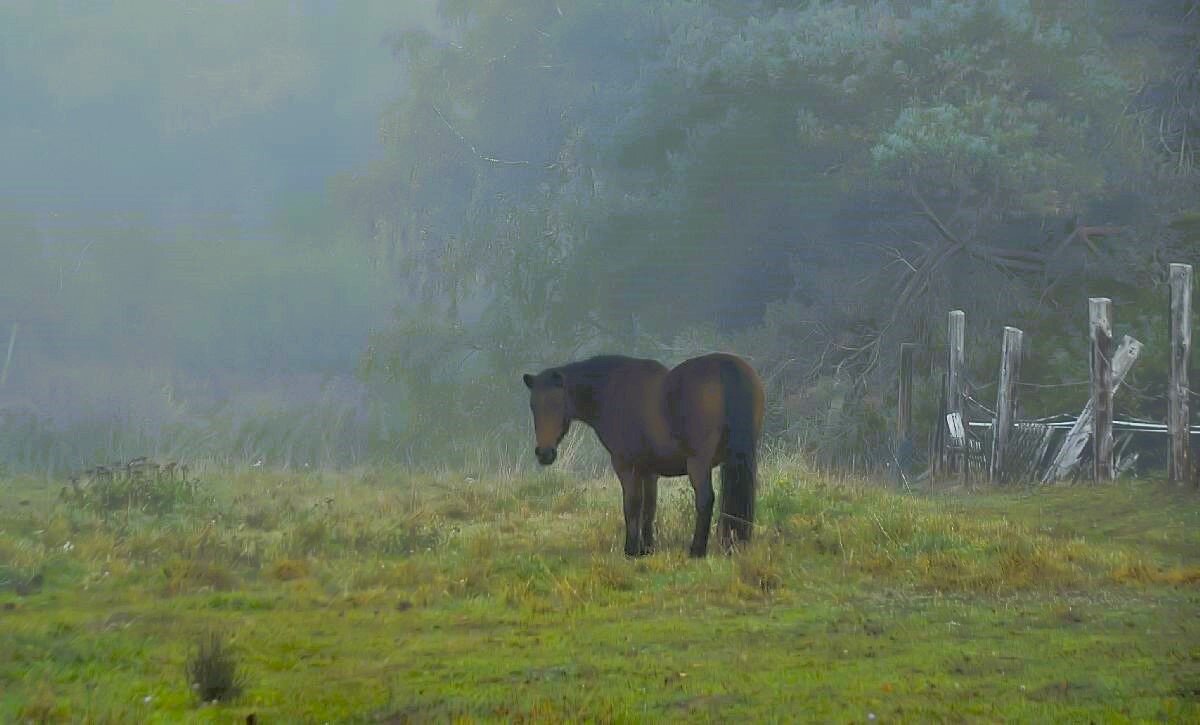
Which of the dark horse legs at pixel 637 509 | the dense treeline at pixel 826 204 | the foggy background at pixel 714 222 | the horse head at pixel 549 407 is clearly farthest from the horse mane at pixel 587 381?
the dense treeline at pixel 826 204

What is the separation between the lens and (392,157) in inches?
1310

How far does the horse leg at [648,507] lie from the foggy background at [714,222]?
33.7ft

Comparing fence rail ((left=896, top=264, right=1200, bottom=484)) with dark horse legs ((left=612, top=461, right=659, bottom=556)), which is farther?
fence rail ((left=896, top=264, right=1200, bottom=484))

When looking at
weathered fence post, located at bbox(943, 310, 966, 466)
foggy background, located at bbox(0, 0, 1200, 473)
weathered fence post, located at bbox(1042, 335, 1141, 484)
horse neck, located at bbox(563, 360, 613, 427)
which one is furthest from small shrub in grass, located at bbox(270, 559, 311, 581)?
weathered fence post, located at bbox(943, 310, 966, 466)

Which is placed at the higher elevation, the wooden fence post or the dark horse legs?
the wooden fence post

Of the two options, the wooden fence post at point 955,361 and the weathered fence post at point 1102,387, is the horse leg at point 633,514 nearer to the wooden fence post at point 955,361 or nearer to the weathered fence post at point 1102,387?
the weathered fence post at point 1102,387

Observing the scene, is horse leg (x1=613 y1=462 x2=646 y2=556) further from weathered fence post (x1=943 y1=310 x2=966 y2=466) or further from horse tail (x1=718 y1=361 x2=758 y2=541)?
weathered fence post (x1=943 y1=310 x2=966 y2=466)

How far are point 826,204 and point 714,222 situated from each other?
196 centimetres

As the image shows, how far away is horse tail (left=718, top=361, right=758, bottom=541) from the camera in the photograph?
1185 centimetres

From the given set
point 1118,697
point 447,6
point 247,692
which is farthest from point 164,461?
point 447,6

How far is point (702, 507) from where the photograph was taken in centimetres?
1176

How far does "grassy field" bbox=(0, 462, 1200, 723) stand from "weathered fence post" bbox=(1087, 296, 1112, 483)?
2408mm

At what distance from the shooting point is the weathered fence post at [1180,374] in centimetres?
1673

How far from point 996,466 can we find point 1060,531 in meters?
6.04
